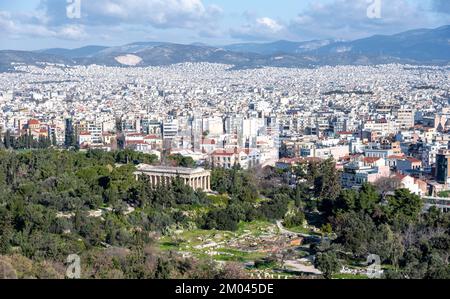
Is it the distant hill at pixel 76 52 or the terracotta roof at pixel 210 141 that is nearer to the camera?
the terracotta roof at pixel 210 141

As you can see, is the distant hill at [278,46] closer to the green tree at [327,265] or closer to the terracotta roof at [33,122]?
the terracotta roof at [33,122]

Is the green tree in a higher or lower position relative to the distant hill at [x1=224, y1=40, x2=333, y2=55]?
lower

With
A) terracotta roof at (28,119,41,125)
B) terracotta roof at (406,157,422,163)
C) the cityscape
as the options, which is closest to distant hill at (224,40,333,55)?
the cityscape

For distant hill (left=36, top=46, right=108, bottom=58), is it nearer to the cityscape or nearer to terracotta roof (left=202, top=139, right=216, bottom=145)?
the cityscape

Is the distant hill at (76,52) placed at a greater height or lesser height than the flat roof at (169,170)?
greater

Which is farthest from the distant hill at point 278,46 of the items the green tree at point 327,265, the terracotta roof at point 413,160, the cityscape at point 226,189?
the green tree at point 327,265
